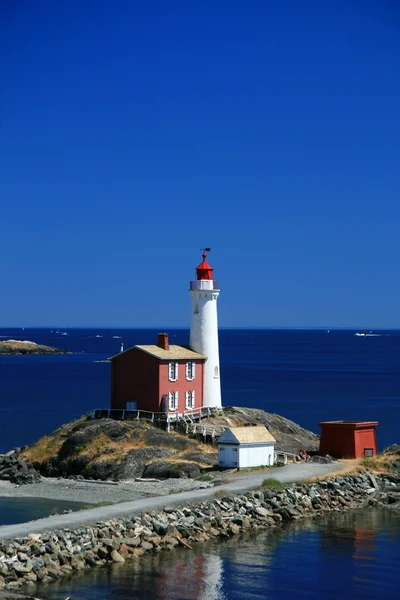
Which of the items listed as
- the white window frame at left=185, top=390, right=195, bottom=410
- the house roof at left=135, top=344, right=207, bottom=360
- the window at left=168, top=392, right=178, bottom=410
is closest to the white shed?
the window at left=168, top=392, right=178, bottom=410

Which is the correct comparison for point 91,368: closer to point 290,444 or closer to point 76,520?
point 290,444

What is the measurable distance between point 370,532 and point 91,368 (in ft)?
351

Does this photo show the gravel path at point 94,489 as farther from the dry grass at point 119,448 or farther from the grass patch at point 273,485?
the grass patch at point 273,485

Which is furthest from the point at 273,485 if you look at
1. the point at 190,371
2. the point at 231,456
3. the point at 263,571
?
the point at 190,371

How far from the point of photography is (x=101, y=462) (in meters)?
42.9

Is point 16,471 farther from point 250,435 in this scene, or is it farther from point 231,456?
point 250,435

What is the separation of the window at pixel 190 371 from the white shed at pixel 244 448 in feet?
24.0

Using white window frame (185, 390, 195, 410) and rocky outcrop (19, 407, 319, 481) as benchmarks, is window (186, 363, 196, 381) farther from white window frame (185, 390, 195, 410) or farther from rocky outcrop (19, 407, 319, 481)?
rocky outcrop (19, 407, 319, 481)

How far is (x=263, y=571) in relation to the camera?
88.9ft

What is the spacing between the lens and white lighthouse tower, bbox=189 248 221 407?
49.2 meters

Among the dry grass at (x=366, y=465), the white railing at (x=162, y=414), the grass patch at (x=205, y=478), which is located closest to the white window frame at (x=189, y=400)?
the white railing at (x=162, y=414)

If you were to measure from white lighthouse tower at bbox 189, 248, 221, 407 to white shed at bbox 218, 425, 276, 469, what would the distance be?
801cm

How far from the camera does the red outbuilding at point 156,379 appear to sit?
4653 cm

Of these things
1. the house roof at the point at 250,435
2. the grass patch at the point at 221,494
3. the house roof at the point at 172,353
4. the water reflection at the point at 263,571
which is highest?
the house roof at the point at 172,353
